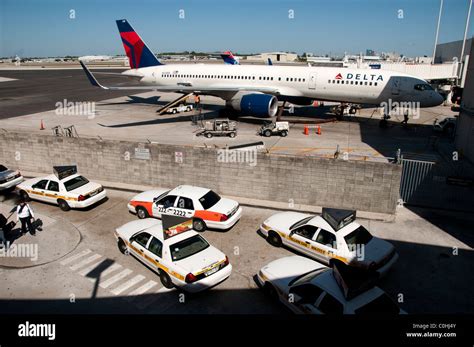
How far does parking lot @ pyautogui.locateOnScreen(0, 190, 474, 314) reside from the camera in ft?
32.1

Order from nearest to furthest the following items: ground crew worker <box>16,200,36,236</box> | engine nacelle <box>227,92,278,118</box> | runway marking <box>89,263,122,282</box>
Result: runway marking <box>89,263,122,282</box>
ground crew worker <box>16,200,36,236</box>
engine nacelle <box>227,92,278,118</box>

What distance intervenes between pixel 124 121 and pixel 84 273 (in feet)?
74.5

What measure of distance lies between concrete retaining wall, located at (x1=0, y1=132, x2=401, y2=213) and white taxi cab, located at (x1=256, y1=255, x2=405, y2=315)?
237 inches

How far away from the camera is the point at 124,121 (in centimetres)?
3180

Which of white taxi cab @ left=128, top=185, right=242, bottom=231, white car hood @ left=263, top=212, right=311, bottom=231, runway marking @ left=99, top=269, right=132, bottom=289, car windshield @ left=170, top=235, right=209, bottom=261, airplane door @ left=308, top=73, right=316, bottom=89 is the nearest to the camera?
car windshield @ left=170, top=235, right=209, bottom=261

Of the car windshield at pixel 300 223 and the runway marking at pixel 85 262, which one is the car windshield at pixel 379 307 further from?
the runway marking at pixel 85 262

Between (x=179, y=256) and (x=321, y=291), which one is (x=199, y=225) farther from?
(x=321, y=291)

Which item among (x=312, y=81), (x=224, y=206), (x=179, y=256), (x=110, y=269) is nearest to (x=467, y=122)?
(x=312, y=81)

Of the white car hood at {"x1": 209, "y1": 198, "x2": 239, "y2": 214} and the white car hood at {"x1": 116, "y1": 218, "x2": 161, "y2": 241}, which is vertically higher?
the white car hood at {"x1": 209, "y1": 198, "x2": 239, "y2": 214}

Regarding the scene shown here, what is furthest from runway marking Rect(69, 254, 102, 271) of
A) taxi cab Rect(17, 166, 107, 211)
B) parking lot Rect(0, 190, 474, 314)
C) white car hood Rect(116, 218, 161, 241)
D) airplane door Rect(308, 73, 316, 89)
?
airplane door Rect(308, 73, 316, 89)

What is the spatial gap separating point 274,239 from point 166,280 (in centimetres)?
428

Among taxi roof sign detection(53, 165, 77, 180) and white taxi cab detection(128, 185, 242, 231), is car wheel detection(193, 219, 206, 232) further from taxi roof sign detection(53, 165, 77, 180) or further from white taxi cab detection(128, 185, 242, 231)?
taxi roof sign detection(53, 165, 77, 180)

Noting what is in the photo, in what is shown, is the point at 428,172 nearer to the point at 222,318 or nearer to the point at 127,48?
the point at 222,318

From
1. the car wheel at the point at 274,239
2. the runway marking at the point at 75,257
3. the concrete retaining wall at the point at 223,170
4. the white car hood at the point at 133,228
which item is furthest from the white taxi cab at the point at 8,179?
the car wheel at the point at 274,239
